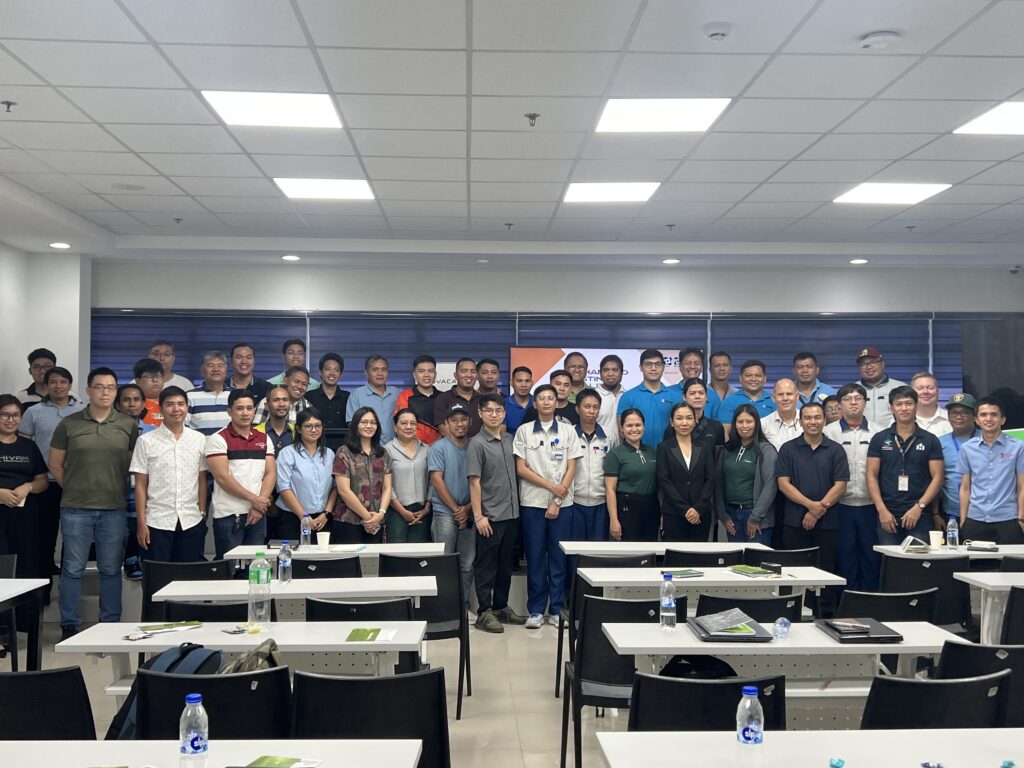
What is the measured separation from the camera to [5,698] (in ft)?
9.02

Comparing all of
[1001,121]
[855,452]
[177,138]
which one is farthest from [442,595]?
[1001,121]

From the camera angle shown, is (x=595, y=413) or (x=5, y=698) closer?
(x=5, y=698)

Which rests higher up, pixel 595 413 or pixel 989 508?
pixel 595 413

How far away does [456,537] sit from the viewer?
274 inches

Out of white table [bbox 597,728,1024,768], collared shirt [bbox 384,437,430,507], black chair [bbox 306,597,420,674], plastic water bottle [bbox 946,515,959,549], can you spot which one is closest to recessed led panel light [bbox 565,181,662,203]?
collared shirt [bbox 384,437,430,507]

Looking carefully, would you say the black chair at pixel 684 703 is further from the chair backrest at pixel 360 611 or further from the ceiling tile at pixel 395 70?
the ceiling tile at pixel 395 70

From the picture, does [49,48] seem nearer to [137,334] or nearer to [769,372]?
[137,334]

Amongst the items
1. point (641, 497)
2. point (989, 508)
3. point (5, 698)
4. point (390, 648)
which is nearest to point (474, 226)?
point (641, 497)

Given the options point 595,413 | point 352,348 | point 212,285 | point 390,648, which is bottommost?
point 390,648

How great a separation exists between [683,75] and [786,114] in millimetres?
945

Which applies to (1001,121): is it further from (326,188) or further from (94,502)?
(94,502)

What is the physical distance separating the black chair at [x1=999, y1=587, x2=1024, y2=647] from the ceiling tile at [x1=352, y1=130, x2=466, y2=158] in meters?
4.07

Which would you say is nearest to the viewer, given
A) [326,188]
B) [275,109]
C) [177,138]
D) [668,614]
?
[668,614]

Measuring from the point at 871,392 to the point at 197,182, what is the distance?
675 centimetres
